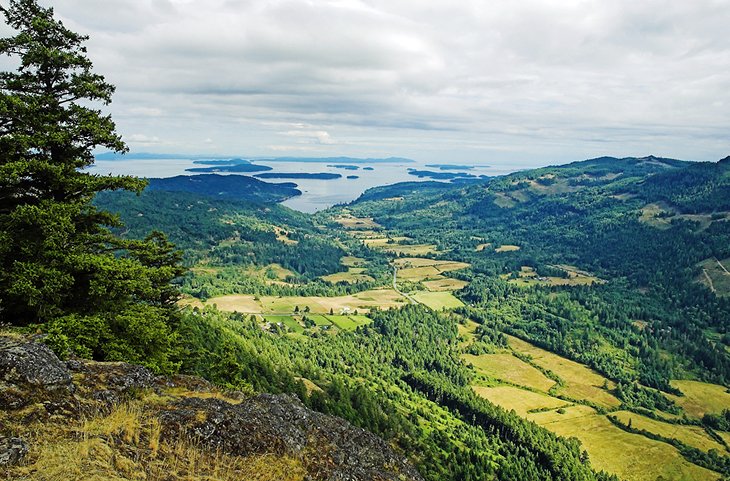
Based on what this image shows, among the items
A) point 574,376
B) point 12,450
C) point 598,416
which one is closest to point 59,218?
point 12,450

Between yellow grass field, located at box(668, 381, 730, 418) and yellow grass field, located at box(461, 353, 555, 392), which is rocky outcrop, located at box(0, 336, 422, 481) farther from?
yellow grass field, located at box(668, 381, 730, 418)

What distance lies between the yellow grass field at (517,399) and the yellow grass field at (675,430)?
61.8 ft

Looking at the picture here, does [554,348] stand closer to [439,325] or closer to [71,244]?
[439,325]

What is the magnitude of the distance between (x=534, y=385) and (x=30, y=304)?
155421 mm

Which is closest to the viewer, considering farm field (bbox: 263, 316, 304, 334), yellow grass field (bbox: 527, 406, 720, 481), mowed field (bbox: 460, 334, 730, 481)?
yellow grass field (bbox: 527, 406, 720, 481)

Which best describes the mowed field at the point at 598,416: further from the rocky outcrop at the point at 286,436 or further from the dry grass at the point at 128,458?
the dry grass at the point at 128,458

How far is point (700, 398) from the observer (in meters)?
150

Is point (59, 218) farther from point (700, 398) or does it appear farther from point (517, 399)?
point (700, 398)

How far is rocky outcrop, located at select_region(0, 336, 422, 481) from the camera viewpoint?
16531 mm

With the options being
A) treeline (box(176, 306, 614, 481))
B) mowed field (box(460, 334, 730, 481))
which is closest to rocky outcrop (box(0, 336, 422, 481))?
treeline (box(176, 306, 614, 481))

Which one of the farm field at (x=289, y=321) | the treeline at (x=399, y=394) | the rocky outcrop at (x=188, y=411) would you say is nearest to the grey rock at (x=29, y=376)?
the rocky outcrop at (x=188, y=411)

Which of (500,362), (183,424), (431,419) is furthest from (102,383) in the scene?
(500,362)

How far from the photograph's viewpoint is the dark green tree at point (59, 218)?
22.0m

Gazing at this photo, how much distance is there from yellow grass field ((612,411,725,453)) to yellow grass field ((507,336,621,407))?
7525 millimetres
